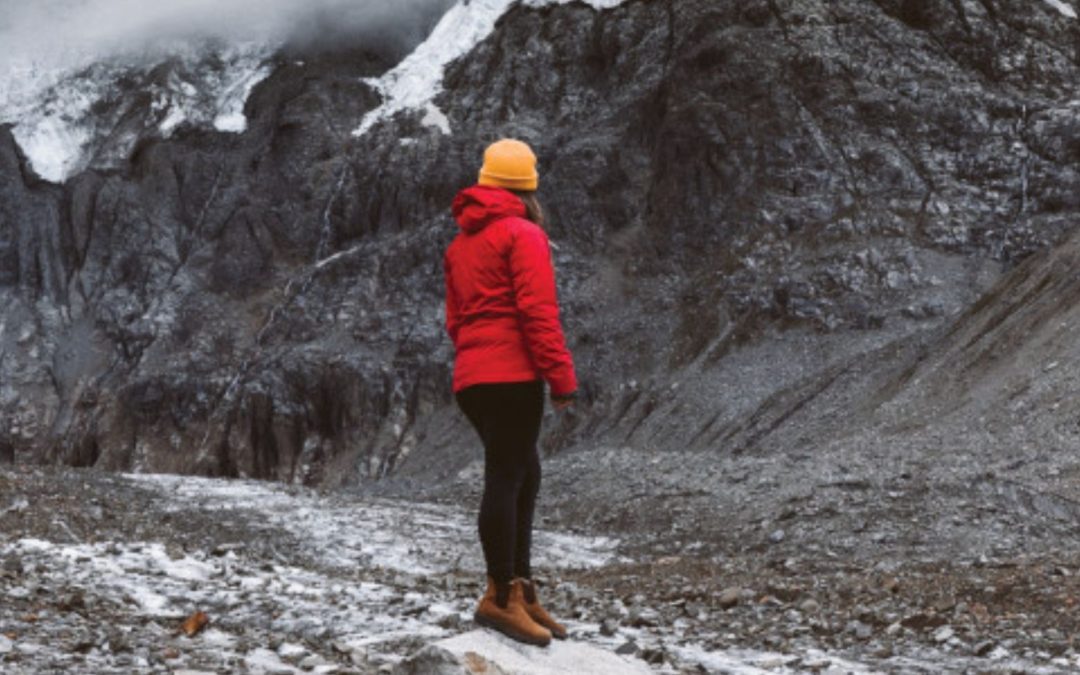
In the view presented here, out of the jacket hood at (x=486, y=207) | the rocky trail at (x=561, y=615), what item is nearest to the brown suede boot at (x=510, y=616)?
the rocky trail at (x=561, y=615)

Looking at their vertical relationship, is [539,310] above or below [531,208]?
below

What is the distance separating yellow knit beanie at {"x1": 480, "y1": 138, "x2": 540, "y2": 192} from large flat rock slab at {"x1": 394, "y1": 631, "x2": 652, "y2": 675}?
116 inches

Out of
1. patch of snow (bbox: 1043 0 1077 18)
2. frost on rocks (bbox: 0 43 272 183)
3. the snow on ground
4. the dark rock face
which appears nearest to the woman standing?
the snow on ground

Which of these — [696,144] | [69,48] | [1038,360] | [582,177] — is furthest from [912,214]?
[69,48]

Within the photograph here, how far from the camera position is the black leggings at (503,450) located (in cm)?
774

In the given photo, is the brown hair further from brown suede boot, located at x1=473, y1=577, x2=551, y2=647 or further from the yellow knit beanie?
brown suede boot, located at x1=473, y1=577, x2=551, y2=647

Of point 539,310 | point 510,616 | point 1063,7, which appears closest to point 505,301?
point 539,310

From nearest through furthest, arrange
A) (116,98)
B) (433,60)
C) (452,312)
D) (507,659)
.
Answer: (507,659) < (452,312) < (433,60) < (116,98)

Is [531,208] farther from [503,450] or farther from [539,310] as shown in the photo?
[503,450]

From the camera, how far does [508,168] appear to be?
7.98m

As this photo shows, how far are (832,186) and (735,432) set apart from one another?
2621 centimetres

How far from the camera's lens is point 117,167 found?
10956 cm

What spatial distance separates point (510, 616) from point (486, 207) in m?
2.71

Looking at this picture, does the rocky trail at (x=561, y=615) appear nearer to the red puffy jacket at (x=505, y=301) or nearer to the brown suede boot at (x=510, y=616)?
the brown suede boot at (x=510, y=616)
